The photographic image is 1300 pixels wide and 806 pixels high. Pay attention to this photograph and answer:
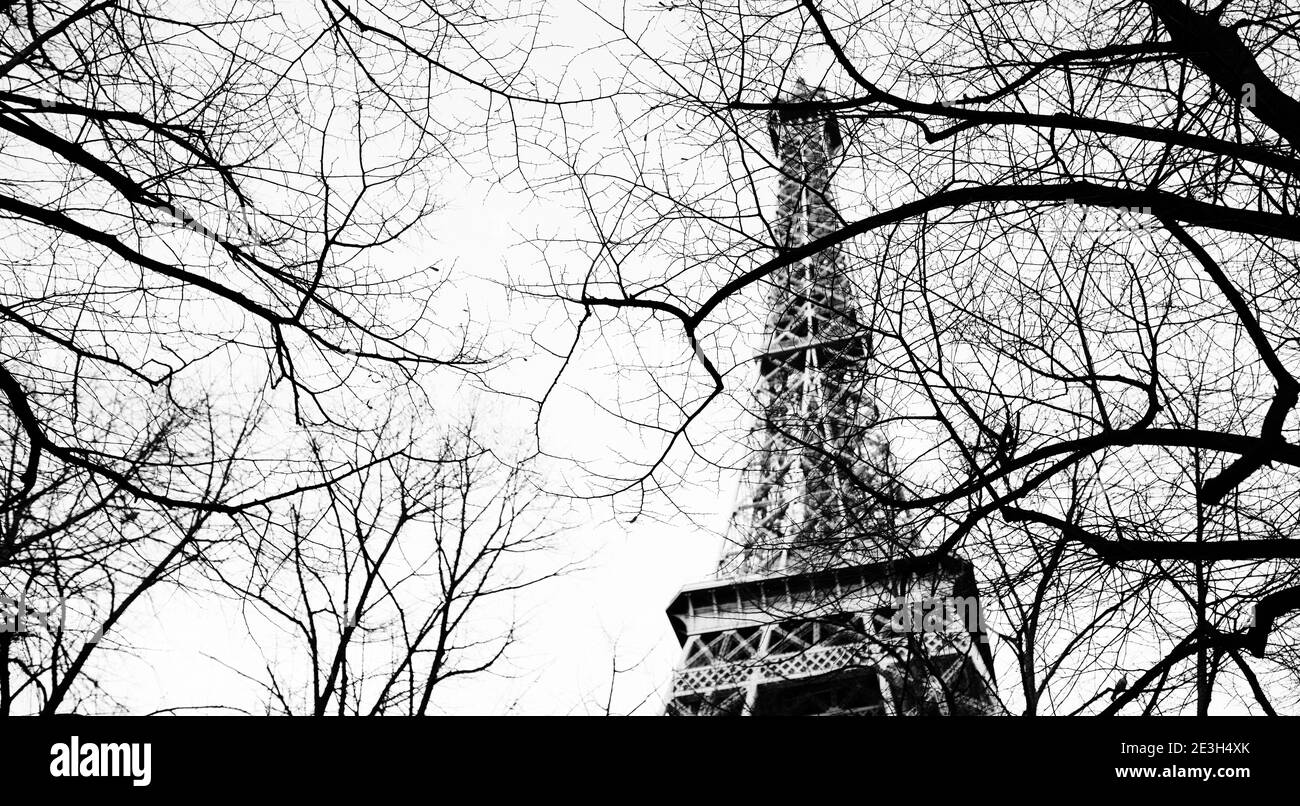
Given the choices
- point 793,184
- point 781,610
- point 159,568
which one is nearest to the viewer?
point 159,568

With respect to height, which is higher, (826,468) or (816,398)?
(816,398)

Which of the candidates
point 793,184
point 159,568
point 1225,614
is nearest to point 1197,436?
point 1225,614

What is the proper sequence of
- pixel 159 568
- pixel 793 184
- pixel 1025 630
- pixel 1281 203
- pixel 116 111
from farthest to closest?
1. pixel 1025 630
2. pixel 793 184
3. pixel 159 568
4. pixel 1281 203
5. pixel 116 111

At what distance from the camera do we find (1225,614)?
5000 millimetres

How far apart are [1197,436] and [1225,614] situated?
95 cm

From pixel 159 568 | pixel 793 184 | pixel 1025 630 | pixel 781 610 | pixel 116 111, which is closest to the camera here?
pixel 116 111
